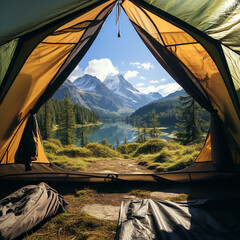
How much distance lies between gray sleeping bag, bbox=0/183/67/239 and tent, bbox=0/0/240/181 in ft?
3.02

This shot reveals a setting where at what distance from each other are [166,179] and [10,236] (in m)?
3.06

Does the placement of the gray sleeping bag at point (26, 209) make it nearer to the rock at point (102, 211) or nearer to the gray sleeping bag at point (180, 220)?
the rock at point (102, 211)

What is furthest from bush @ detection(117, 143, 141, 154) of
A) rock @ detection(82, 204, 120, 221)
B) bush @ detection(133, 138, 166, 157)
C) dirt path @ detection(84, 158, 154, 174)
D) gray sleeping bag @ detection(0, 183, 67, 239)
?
gray sleeping bag @ detection(0, 183, 67, 239)

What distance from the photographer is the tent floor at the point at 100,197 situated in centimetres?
205

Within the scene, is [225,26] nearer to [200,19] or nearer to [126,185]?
[200,19]

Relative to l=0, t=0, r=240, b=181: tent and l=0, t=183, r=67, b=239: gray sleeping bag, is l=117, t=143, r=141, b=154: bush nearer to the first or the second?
l=0, t=0, r=240, b=181: tent

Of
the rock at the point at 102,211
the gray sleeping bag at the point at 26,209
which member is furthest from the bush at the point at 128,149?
the gray sleeping bag at the point at 26,209

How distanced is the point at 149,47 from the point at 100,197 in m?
3.74

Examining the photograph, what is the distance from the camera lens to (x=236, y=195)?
2.83 metres

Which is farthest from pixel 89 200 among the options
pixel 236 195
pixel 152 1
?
pixel 152 1

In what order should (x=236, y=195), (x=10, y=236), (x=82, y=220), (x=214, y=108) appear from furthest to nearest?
(x=214, y=108), (x=236, y=195), (x=82, y=220), (x=10, y=236)

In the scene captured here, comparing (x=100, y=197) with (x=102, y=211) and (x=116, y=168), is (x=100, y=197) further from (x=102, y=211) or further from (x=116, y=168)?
(x=116, y=168)

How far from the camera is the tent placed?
209 centimetres

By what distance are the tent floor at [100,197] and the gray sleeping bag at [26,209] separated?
0.47 ft
